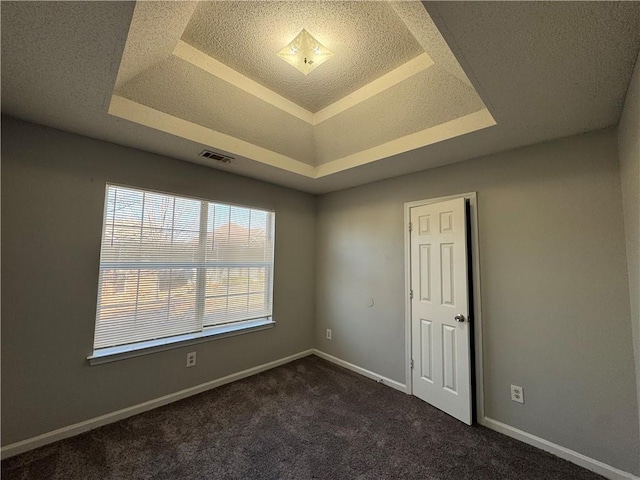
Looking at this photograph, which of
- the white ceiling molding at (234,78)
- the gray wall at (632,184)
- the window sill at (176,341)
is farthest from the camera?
the window sill at (176,341)

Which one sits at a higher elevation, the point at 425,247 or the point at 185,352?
the point at 425,247

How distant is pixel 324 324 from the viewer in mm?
3627

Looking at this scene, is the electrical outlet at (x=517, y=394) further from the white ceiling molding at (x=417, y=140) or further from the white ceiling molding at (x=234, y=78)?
the white ceiling molding at (x=234, y=78)

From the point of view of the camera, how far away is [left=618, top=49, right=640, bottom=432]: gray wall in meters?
1.31

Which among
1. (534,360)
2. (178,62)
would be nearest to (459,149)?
(534,360)

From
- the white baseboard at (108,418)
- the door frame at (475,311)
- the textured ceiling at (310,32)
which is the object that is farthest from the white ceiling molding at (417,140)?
the white baseboard at (108,418)

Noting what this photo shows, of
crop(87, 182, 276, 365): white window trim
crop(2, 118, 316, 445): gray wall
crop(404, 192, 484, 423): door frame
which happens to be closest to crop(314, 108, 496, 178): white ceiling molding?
crop(404, 192, 484, 423): door frame

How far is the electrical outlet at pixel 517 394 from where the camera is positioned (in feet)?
6.66

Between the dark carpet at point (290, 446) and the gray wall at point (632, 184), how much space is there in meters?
1.10

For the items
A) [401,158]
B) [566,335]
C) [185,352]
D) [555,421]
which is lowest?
[555,421]

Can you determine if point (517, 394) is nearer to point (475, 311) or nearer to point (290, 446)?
point (475, 311)

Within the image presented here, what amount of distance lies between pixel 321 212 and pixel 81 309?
275cm

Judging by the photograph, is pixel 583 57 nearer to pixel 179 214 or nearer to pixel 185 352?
pixel 179 214

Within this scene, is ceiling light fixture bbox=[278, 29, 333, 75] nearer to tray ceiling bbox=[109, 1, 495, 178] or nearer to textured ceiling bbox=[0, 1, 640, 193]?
tray ceiling bbox=[109, 1, 495, 178]
